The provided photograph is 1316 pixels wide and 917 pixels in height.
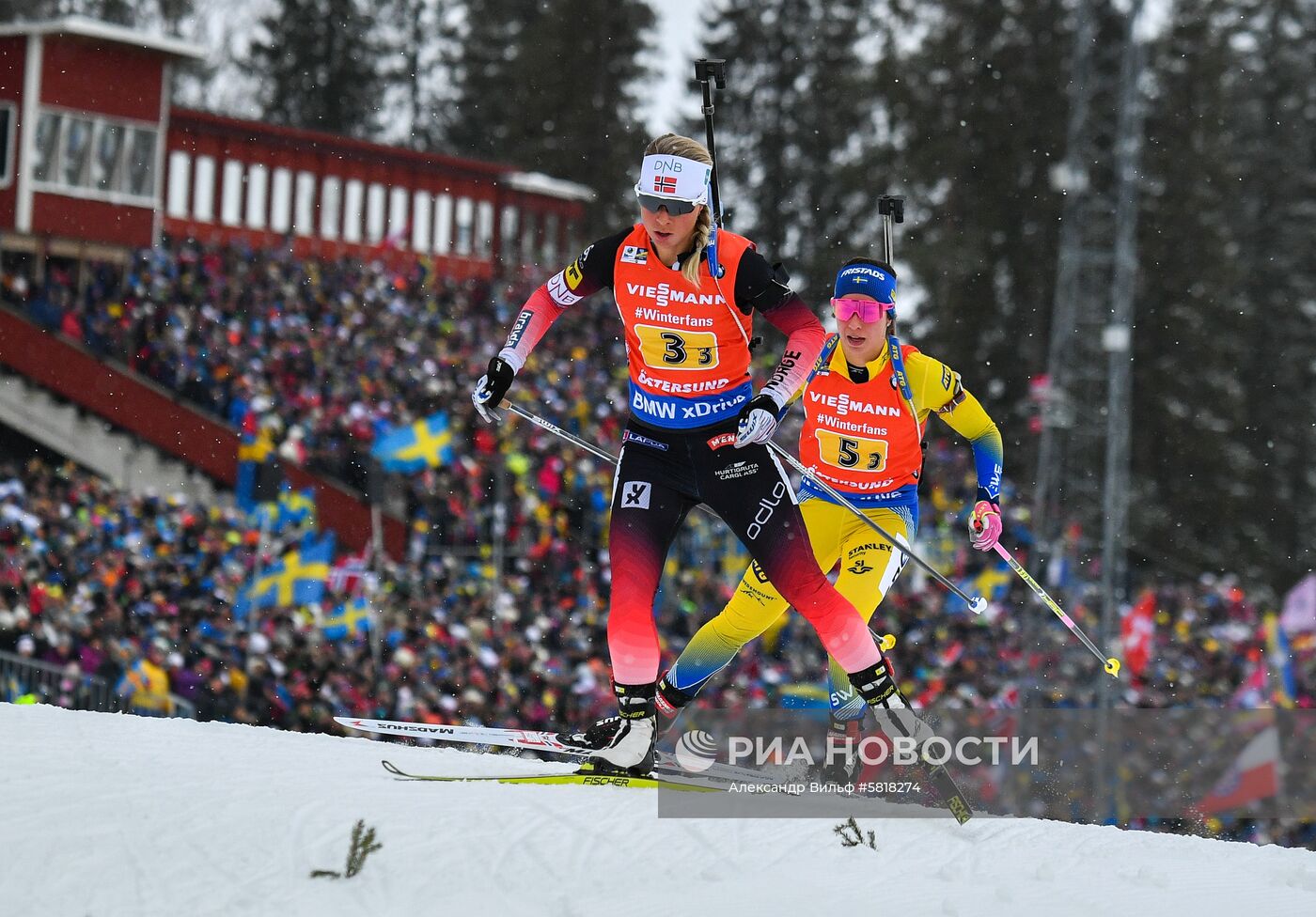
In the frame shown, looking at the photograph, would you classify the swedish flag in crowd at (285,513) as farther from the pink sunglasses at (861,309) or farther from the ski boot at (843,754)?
the pink sunglasses at (861,309)

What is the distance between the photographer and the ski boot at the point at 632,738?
19.1ft

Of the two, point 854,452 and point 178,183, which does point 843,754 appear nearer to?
point 854,452

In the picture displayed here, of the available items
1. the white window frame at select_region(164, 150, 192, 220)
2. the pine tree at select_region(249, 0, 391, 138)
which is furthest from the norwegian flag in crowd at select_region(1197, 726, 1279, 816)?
the pine tree at select_region(249, 0, 391, 138)

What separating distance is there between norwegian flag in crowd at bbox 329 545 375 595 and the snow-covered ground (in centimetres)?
802

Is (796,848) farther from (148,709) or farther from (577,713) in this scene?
(577,713)

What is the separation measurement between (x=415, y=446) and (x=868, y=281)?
10.2 m

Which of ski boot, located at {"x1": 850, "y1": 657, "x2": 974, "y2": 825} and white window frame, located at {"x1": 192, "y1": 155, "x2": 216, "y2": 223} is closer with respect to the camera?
ski boot, located at {"x1": 850, "y1": 657, "x2": 974, "y2": 825}

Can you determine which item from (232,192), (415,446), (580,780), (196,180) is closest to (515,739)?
(580,780)

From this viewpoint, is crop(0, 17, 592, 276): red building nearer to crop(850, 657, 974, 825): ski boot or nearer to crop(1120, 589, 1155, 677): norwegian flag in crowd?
crop(1120, 589, 1155, 677): norwegian flag in crowd

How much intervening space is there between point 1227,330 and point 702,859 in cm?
3114

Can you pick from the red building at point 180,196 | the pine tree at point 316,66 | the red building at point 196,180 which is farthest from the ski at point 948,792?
the pine tree at point 316,66

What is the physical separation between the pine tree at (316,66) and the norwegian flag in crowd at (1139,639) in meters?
26.6

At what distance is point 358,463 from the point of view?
18.1m

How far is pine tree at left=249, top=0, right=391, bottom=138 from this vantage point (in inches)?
1499
